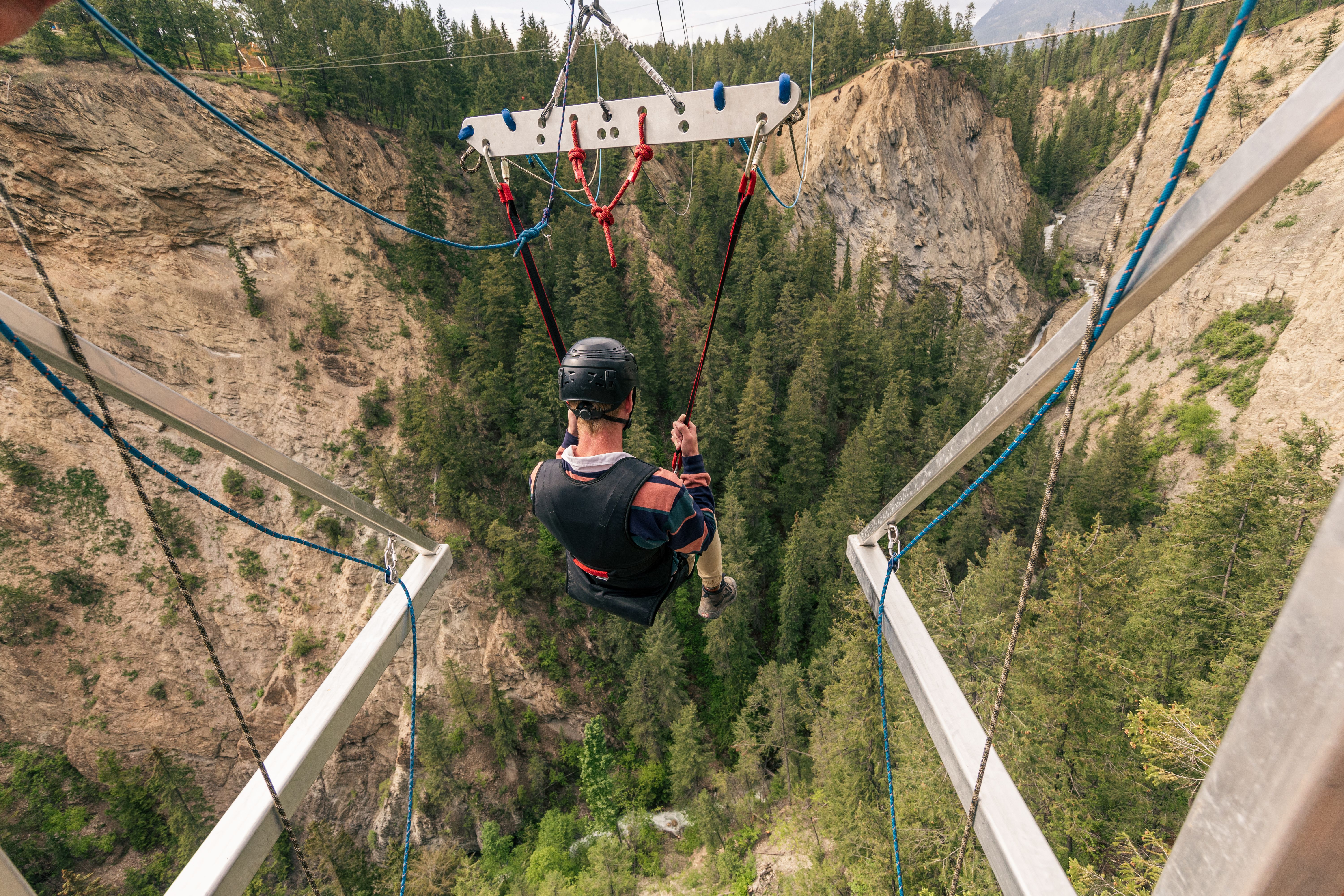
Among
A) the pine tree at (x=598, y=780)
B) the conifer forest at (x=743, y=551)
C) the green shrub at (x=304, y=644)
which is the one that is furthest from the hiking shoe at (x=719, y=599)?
the green shrub at (x=304, y=644)

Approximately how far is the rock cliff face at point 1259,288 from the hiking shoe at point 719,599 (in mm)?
20961

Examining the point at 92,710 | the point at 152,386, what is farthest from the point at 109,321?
the point at 152,386

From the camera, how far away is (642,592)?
11.1 feet

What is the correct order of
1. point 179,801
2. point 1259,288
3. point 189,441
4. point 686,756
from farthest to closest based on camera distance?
point 1259,288 < point 189,441 < point 686,756 < point 179,801

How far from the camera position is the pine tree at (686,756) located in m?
22.0

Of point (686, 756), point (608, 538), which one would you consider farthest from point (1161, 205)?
point (686, 756)

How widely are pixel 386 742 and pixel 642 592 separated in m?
25.1

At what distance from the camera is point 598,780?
22750mm

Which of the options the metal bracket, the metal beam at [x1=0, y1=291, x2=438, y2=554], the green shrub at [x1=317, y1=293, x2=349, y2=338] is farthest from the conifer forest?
the metal beam at [x1=0, y1=291, x2=438, y2=554]

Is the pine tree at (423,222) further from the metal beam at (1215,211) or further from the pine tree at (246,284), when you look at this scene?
the metal beam at (1215,211)

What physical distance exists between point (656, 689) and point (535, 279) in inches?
882

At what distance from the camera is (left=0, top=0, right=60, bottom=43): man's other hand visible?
3.28 ft

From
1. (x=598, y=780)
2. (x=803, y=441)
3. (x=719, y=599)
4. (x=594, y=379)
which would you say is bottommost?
(x=598, y=780)

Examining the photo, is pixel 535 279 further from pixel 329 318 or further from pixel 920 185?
pixel 920 185
